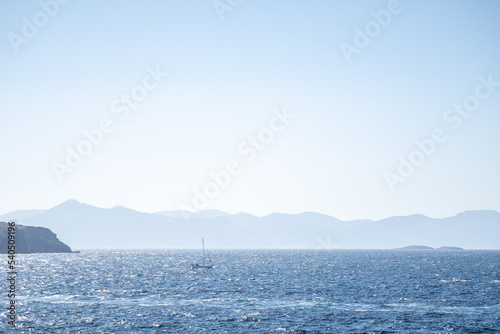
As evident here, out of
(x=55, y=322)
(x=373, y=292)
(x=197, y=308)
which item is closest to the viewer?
(x=55, y=322)

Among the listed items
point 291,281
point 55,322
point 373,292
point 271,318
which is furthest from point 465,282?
point 55,322

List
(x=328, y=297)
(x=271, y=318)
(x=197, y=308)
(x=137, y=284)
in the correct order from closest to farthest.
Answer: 1. (x=271, y=318)
2. (x=197, y=308)
3. (x=328, y=297)
4. (x=137, y=284)

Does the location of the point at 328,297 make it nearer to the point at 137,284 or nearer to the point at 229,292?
the point at 229,292

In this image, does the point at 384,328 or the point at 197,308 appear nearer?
the point at 384,328

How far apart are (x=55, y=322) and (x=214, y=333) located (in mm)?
19630

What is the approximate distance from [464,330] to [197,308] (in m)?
34.5

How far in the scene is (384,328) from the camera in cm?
5191

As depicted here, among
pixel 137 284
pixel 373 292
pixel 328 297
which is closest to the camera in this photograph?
pixel 328 297

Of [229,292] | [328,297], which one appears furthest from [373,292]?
[229,292]

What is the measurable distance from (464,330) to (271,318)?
2224cm

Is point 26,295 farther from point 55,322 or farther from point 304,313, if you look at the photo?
point 304,313

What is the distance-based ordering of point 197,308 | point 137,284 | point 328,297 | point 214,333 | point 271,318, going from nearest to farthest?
point 214,333, point 271,318, point 197,308, point 328,297, point 137,284

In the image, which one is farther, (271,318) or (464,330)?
(271,318)

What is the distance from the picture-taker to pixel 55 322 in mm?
54469
